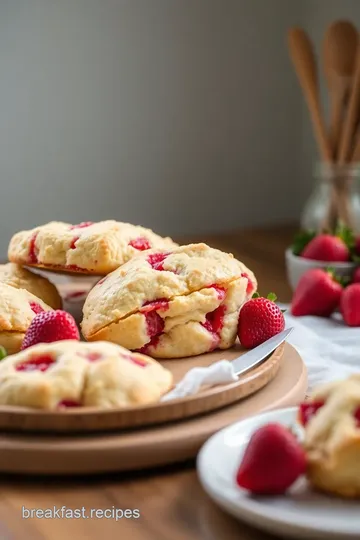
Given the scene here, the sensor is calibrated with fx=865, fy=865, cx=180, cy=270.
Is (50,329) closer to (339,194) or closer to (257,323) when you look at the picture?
(257,323)

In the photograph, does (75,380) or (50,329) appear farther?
(50,329)

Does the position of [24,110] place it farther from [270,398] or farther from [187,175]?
[270,398]

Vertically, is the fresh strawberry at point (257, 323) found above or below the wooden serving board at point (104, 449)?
above

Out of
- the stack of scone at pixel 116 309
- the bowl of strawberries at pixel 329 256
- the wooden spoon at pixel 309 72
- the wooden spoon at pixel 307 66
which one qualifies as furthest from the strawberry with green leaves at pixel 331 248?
the stack of scone at pixel 116 309

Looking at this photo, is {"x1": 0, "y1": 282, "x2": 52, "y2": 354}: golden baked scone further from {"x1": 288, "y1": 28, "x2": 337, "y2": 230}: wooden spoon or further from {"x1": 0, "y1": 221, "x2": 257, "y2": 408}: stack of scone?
{"x1": 288, "y1": 28, "x2": 337, "y2": 230}: wooden spoon

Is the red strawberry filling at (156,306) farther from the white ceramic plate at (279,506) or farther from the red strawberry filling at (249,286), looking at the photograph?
the white ceramic plate at (279,506)

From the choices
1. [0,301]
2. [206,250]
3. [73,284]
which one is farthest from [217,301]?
[73,284]

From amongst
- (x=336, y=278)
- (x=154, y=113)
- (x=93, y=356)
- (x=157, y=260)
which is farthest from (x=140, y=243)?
(x=154, y=113)

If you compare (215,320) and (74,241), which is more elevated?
(74,241)
